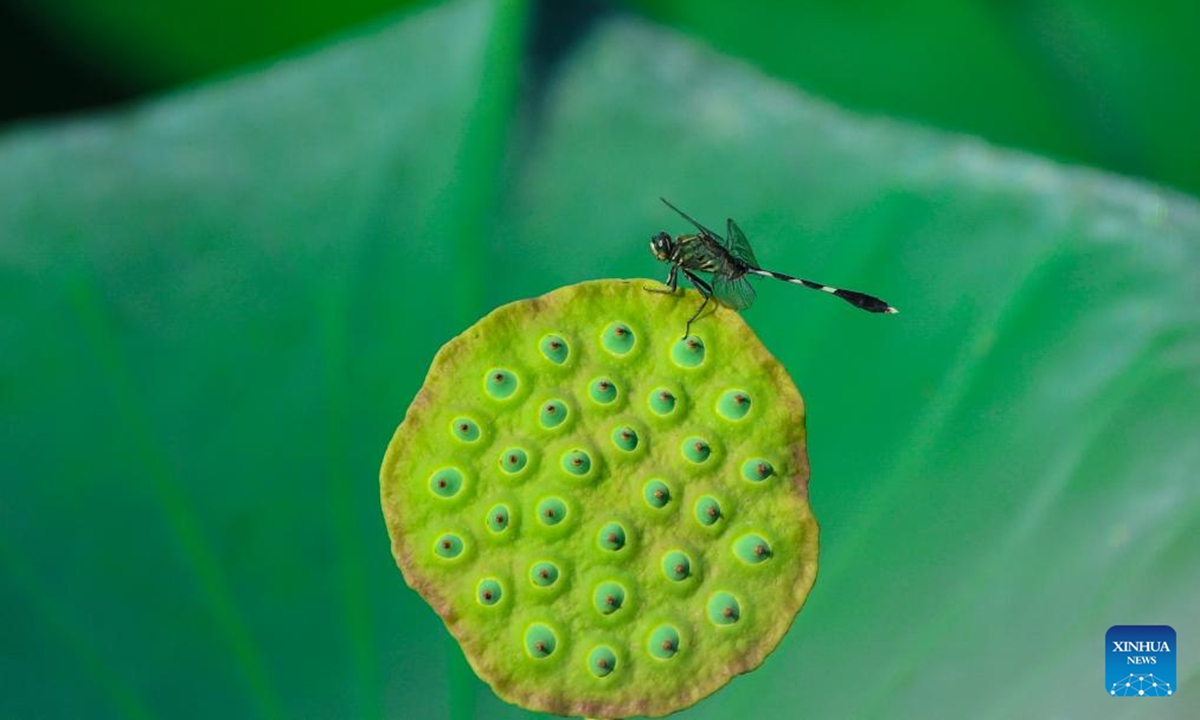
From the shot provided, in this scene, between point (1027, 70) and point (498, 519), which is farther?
point (1027, 70)

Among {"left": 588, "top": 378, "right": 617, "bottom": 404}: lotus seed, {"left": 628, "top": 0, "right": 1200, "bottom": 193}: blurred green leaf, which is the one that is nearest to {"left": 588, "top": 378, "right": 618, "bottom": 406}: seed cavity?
{"left": 588, "top": 378, "right": 617, "bottom": 404}: lotus seed

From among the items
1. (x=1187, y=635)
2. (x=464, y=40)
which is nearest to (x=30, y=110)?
(x=464, y=40)

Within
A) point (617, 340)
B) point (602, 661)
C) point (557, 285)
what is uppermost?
point (557, 285)

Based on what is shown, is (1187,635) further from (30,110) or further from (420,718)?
(30,110)

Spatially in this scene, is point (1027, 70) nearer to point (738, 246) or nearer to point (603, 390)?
point (738, 246)

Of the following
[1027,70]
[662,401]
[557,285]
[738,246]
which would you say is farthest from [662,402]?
[1027,70]

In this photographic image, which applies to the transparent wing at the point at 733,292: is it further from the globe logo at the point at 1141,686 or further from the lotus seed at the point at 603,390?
the globe logo at the point at 1141,686
